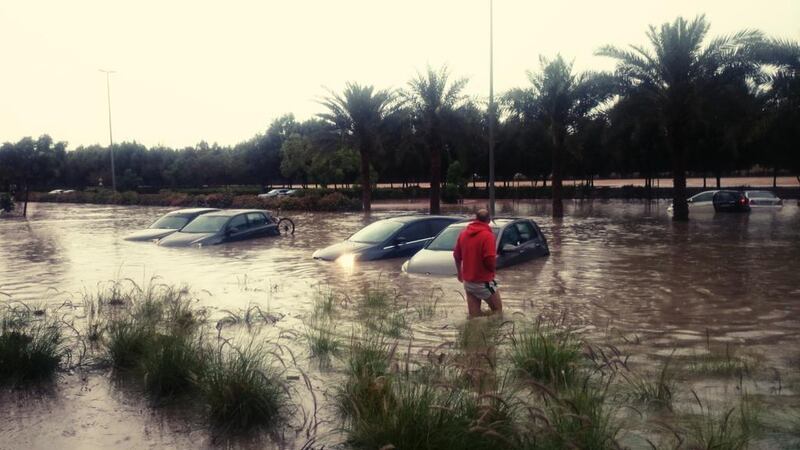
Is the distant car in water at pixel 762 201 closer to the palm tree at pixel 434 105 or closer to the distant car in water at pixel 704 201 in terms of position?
the distant car in water at pixel 704 201

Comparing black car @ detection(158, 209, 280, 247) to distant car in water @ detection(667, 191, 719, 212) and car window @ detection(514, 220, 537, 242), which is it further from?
distant car in water @ detection(667, 191, 719, 212)

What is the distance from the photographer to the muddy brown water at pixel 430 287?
6017 mm

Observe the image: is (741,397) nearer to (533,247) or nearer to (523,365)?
(523,365)

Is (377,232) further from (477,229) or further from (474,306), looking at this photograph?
(477,229)

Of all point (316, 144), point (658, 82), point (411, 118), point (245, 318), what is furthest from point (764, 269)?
point (316, 144)

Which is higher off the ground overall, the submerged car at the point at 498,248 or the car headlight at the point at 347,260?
the submerged car at the point at 498,248

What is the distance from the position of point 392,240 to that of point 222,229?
721 cm

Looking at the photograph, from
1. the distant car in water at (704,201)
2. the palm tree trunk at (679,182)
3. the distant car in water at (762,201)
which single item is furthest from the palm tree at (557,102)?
the distant car in water at (762,201)

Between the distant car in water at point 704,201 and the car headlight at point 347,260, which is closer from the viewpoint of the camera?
the car headlight at point 347,260

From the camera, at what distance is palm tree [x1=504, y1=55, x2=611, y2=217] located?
106 ft

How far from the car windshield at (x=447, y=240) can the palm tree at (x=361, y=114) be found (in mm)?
23822

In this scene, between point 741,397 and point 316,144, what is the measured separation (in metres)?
35.0

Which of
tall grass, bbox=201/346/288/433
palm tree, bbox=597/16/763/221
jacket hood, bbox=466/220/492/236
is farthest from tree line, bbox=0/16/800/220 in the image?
tall grass, bbox=201/346/288/433

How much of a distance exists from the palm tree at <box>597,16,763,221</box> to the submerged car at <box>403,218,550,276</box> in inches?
589
